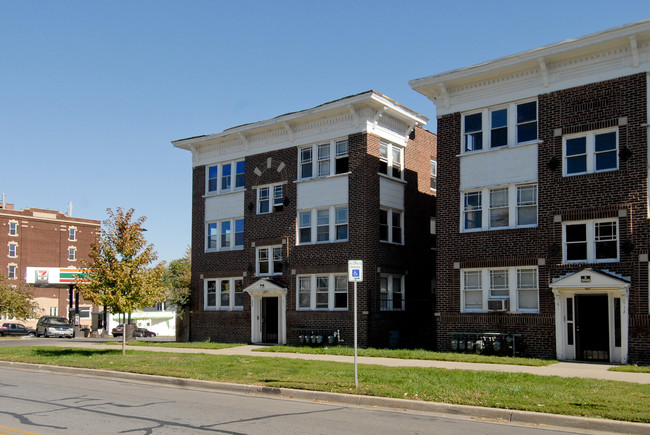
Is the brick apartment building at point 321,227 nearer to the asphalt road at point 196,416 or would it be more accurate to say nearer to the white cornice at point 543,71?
the white cornice at point 543,71

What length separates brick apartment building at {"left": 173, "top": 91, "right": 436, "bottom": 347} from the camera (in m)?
27.1

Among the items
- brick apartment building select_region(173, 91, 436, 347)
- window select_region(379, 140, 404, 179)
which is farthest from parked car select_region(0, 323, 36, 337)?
window select_region(379, 140, 404, 179)

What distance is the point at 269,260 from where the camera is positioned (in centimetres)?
3005

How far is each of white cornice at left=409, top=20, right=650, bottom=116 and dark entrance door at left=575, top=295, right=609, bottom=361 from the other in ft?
22.8

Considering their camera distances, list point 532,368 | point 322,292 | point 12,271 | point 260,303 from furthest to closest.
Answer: point 12,271, point 260,303, point 322,292, point 532,368

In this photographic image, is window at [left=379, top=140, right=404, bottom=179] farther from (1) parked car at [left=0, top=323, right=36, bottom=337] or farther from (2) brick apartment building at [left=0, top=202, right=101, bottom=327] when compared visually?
(2) brick apartment building at [left=0, top=202, right=101, bottom=327]

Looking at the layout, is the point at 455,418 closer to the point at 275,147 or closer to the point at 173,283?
the point at 275,147

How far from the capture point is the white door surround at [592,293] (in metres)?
19.5

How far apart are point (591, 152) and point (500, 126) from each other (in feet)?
11.1

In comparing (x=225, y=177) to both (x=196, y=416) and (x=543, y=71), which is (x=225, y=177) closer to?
(x=543, y=71)

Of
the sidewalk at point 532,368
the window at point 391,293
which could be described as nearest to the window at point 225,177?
the window at point 391,293

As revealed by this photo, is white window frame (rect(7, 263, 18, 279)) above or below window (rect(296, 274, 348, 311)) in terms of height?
above

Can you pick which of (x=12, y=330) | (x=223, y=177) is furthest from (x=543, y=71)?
(x=12, y=330)

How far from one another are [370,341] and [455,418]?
1495 cm
